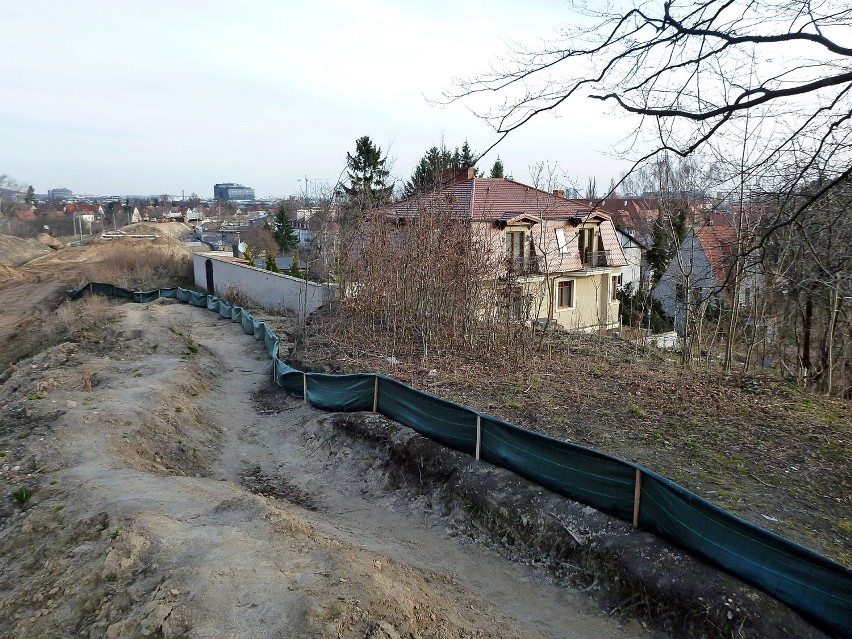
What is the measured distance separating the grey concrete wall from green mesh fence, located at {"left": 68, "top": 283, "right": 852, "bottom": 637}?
9.24m

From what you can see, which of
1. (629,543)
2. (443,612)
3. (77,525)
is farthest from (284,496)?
(629,543)

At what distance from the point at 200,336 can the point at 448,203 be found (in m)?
11.2

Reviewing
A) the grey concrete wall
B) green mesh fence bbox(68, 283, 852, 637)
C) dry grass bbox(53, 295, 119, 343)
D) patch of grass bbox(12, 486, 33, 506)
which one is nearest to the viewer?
green mesh fence bbox(68, 283, 852, 637)

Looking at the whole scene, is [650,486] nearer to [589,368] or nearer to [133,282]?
[589,368]

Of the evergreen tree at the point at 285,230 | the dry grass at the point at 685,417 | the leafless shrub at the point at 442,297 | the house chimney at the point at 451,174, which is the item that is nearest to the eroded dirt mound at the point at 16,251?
the evergreen tree at the point at 285,230

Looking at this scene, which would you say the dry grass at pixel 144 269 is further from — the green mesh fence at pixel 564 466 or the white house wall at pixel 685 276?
the green mesh fence at pixel 564 466

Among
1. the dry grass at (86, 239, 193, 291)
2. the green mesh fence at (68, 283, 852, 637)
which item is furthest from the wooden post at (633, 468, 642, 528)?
the dry grass at (86, 239, 193, 291)

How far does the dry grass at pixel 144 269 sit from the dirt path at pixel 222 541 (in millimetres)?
24037

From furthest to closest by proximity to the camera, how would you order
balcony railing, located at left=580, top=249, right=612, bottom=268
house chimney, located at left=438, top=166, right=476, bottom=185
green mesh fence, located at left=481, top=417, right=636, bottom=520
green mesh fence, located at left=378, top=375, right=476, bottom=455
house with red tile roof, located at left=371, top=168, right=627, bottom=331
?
balcony railing, located at left=580, top=249, right=612, bottom=268 < house with red tile roof, located at left=371, top=168, right=627, bottom=331 < house chimney, located at left=438, top=166, right=476, bottom=185 < green mesh fence, located at left=378, top=375, right=476, bottom=455 < green mesh fence, located at left=481, top=417, right=636, bottom=520

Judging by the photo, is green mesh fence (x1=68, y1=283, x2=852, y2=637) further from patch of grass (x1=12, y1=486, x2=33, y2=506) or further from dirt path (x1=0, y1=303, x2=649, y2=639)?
patch of grass (x1=12, y1=486, x2=33, y2=506)

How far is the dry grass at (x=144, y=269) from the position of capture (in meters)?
34.8

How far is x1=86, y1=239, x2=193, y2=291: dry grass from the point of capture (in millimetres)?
34812

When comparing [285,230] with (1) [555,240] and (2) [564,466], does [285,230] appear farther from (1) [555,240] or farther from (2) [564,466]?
(2) [564,466]

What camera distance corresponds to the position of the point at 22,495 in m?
7.83
